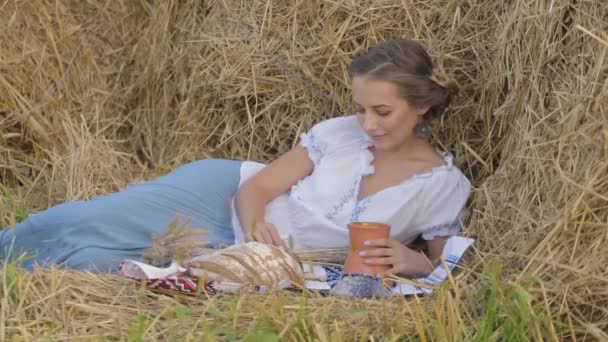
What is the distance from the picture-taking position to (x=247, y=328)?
239cm

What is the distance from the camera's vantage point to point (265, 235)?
3020 millimetres

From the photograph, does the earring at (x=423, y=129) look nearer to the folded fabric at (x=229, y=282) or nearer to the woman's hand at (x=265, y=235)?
the folded fabric at (x=229, y=282)

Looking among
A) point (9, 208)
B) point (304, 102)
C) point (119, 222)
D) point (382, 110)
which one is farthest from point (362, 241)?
point (9, 208)

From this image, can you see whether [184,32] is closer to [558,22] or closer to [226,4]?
[226,4]

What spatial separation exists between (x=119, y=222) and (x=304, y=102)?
2.91 feet

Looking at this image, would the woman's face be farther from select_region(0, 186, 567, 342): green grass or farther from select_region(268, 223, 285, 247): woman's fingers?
select_region(0, 186, 567, 342): green grass

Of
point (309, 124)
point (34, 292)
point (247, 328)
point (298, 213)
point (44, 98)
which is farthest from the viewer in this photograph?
point (44, 98)

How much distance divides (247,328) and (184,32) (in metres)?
1.81

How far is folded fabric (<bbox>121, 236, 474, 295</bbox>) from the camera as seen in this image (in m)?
2.65

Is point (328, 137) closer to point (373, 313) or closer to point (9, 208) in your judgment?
point (373, 313)

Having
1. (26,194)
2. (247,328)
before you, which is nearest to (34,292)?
(247,328)

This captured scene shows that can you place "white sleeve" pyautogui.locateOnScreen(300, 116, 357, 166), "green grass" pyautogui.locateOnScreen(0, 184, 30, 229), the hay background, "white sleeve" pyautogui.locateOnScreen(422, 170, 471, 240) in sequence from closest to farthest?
the hay background < "white sleeve" pyautogui.locateOnScreen(422, 170, 471, 240) < "white sleeve" pyautogui.locateOnScreen(300, 116, 357, 166) < "green grass" pyautogui.locateOnScreen(0, 184, 30, 229)

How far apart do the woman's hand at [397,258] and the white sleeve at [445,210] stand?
129 mm

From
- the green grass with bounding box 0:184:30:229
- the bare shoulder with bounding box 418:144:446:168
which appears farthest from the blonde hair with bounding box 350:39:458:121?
the green grass with bounding box 0:184:30:229
